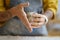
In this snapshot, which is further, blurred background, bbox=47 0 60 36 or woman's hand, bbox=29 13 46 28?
blurred background, bbox=47 0 60 36

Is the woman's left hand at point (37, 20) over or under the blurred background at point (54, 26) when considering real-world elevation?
over

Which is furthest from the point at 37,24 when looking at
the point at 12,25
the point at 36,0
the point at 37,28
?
the point at 36,0

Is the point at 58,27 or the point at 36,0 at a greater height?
the point at 36,0

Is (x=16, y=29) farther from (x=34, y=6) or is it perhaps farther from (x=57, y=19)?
(x=57, y=19)

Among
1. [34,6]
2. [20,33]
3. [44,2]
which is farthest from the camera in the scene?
[44,2]

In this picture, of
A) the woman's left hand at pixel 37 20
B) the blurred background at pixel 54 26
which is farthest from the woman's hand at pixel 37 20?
the blurred background at pixel 54 26

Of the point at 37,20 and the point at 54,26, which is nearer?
the point at 37,20

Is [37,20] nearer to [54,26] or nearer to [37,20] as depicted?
[37,20]

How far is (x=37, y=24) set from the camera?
32.6 inches

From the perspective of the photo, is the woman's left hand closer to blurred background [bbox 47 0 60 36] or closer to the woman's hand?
the woman's hand

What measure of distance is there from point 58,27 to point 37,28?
429 millimetres

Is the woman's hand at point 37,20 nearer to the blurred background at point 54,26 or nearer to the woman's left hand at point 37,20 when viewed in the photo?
the woman's left hand at point 37,20

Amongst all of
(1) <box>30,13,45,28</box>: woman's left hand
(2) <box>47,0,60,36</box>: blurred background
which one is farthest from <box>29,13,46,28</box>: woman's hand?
(2) <box>47,0,60,36</box>: blurred background

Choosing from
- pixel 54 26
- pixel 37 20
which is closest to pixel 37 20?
pixel 37 20
